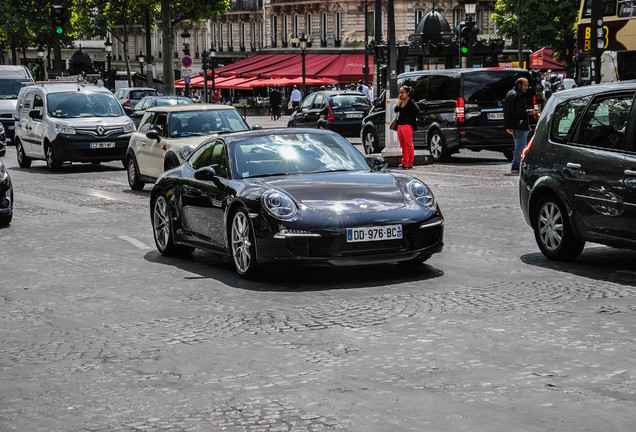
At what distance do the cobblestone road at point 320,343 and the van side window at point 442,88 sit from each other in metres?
12.4

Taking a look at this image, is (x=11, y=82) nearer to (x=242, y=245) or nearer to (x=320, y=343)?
(x=242, y=245)

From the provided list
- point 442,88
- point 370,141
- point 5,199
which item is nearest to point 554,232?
point 5,199

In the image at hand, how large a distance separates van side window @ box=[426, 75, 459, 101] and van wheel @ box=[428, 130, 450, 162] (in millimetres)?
787

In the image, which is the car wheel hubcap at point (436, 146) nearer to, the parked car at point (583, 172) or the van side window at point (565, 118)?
the parked car at point (583, 172)

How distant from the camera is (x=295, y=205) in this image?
29.8ft

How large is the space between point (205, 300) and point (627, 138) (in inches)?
147

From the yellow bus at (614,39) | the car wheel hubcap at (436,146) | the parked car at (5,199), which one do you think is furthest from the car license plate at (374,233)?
the yellow bus at (614,39)

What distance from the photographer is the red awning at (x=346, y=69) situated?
2717 inches

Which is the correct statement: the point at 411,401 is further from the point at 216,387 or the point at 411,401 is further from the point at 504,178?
the point at 504,178

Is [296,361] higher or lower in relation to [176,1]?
lower

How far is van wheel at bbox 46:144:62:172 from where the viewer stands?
24.6 m

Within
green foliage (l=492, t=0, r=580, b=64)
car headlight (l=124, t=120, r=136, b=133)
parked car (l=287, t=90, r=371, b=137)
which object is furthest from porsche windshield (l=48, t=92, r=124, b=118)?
green foliage (l=492, t=0, r=580, b=64)

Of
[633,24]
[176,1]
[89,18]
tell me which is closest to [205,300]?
[633,24]

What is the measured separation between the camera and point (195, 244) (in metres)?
10.5
